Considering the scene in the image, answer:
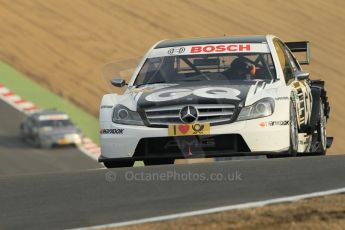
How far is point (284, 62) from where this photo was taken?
12.5m

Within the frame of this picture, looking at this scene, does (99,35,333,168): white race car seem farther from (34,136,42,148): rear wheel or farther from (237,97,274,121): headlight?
(34,136,42,148): rear wheel

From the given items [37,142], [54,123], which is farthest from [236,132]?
[37,142]

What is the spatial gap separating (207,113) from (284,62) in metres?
1.92

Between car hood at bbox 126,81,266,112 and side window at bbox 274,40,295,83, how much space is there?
0.74 metres

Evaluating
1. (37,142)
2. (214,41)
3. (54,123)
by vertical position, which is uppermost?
(214,41)

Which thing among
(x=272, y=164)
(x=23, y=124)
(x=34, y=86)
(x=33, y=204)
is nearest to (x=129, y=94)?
(x=272, y=164)


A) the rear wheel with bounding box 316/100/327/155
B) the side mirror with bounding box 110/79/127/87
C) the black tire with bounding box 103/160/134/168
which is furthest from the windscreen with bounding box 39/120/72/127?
the black tire with bounding box 103/160/134/168

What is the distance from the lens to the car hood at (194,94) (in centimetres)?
1091

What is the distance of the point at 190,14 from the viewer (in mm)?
38250

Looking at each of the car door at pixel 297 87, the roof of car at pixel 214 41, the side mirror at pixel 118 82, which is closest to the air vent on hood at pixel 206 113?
the car door at pixel 297 87

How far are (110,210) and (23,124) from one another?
20760 mm

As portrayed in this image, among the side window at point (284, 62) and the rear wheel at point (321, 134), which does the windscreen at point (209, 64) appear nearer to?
the side window at point (284, 62)

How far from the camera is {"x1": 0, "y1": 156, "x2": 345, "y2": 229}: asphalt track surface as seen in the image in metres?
7.31

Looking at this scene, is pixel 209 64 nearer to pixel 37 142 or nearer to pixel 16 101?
pixel 37 142
